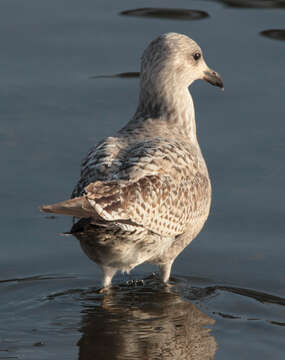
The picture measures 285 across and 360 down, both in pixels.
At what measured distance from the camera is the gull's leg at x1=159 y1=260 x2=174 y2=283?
8.37m

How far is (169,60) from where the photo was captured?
8875 mm

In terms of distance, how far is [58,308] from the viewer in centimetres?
801

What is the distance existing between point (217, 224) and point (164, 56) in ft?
5.29

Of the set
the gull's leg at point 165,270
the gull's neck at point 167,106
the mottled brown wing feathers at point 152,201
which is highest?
the gull's neck at point 167,106

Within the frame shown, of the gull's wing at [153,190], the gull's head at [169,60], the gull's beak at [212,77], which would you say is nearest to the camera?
A: the gull's wing at [153,190]

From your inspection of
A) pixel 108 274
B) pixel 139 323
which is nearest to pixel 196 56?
pixel 108 274

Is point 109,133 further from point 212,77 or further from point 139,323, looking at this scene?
point 139,323

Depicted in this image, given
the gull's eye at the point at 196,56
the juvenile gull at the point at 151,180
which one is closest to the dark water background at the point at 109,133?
the juvenile gull at the point at 151,180

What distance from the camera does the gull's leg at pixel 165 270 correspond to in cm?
837

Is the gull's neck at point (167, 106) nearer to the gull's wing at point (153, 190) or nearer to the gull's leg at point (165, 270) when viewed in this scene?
the gull's wing at point (153, 190)

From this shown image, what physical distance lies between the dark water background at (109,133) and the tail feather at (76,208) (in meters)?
1.02

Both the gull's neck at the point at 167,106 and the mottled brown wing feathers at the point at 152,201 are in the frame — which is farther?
the gull's neck at the point at 167,106

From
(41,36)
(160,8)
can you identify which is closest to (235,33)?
(160,8)

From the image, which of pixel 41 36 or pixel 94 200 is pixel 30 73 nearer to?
→ pixel 41 36
